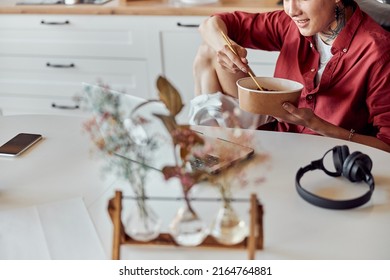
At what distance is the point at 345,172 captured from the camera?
45.5 inches

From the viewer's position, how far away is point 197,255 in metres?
0.96

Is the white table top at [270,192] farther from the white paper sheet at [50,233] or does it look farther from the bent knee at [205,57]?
the bent knee at [205,57]

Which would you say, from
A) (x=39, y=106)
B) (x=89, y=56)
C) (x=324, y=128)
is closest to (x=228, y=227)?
Answer: (x=324, y=128)

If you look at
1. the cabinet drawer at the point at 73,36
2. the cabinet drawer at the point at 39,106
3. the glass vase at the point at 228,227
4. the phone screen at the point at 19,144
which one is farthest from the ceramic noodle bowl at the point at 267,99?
the cabinet drawer at the point at 39,106

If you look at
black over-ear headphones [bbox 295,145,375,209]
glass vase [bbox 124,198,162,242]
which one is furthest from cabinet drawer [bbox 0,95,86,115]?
glass vase [bbox 124,198,162,242]

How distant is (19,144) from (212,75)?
2.42 ft

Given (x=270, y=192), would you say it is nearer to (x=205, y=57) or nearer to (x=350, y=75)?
(x=350, y=75)

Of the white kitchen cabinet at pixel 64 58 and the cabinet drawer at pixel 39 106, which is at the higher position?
the white kitchen cabinet at pixel 64 58

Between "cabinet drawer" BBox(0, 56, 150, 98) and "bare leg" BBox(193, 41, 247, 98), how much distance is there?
932 mm

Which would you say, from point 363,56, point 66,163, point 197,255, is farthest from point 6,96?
point 197,255

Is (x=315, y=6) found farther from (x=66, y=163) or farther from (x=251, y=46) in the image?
(x=66, y=163)

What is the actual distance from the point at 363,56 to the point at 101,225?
2.79 feet

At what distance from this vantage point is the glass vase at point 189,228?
3.10ft

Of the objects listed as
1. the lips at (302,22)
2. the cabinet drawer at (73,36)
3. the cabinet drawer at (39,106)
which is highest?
the lips at (302,22)
